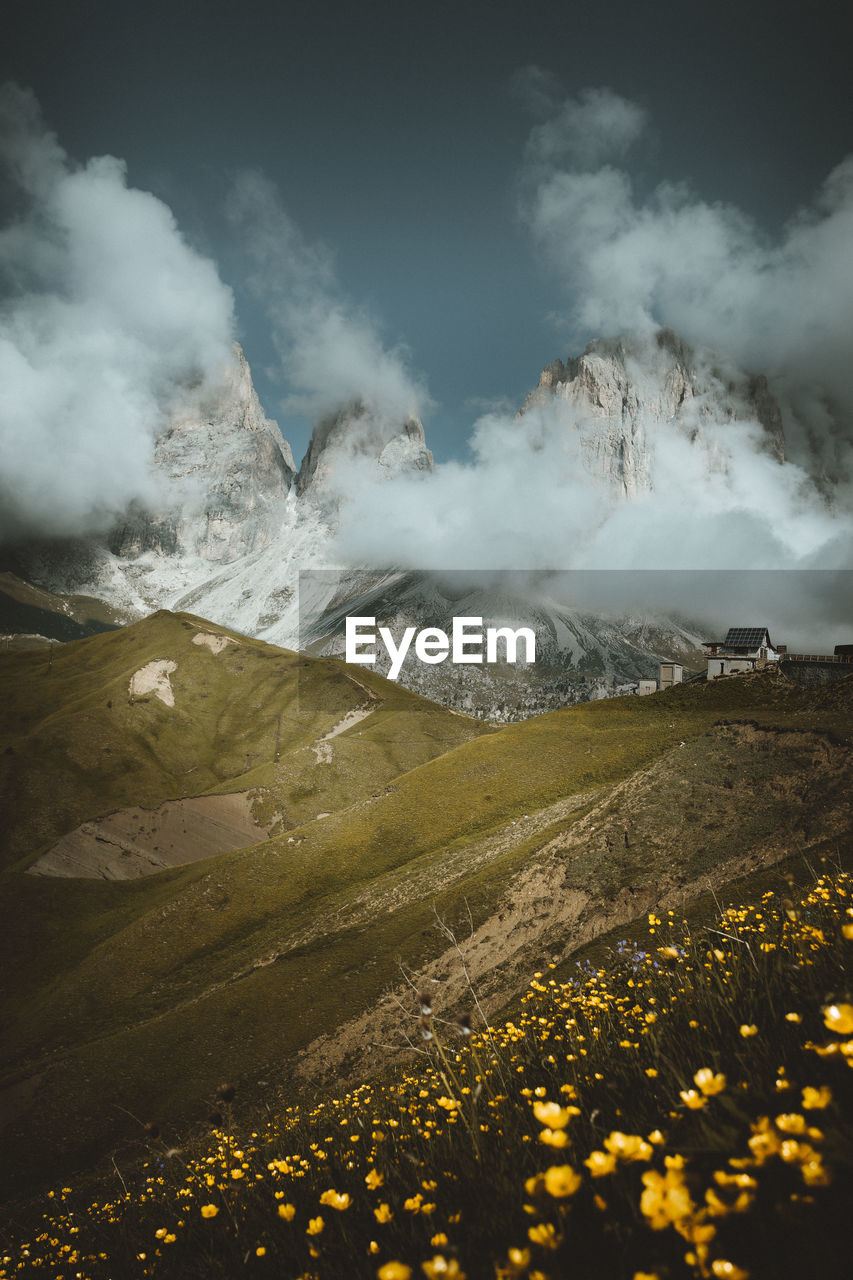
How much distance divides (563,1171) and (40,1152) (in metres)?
56.4

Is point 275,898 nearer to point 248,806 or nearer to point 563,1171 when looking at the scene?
point 248,806

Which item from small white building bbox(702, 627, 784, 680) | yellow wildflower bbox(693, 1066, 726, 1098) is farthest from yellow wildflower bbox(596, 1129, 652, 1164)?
small white building bbox(702, 627, 784, 680)

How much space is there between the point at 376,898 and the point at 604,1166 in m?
52.4

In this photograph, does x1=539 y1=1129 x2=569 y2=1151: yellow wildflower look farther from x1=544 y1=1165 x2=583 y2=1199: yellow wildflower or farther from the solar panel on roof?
the solar panel on roof

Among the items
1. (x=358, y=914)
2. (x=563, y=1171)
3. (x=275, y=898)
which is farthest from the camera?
(x=275, y=898)

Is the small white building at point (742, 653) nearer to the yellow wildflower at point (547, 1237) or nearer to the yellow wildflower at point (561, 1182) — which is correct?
the yellow wildflower at point (547, 1237)

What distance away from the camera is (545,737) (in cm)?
7494

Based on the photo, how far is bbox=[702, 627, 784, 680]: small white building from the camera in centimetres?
8494

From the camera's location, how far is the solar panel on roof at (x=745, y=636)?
287 feet

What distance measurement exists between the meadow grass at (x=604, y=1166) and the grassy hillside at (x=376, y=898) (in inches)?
1036

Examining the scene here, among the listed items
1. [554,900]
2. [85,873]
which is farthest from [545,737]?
[85,873]

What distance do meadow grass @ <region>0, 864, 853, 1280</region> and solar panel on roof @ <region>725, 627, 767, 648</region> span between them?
90667 mm

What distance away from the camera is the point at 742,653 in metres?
86.9

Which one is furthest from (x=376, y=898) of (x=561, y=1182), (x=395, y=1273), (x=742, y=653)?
(x=742, y=653)
